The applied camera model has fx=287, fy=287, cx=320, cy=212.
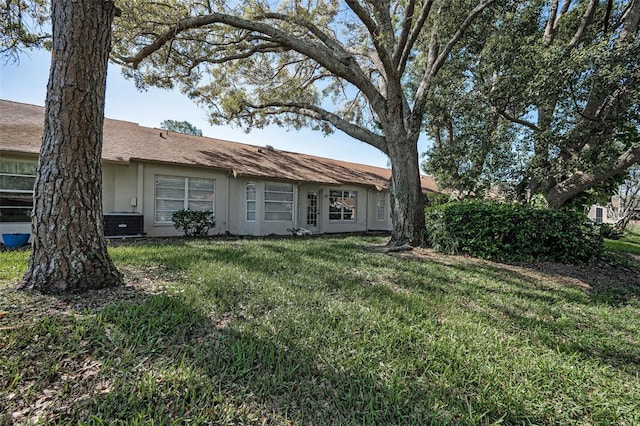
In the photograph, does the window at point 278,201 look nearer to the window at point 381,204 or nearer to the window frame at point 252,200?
the window frame at point 252,200

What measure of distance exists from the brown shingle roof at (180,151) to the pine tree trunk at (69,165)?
631 cm

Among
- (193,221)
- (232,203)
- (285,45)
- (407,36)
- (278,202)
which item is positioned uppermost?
(407,36)

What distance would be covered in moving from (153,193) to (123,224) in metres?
1.51

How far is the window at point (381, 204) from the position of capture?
17.5m

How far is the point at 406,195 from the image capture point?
908 cm

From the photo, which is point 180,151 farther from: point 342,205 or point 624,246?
point 624,246

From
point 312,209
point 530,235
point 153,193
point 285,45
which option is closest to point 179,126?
point 312,209

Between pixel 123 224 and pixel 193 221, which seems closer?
pixel 123 224

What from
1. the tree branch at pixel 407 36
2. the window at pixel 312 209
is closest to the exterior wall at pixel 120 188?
the window at pixel 312 209

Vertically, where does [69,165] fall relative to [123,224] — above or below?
above

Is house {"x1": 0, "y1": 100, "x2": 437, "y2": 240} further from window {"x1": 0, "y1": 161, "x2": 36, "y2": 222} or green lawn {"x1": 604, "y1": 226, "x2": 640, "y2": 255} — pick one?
green lawn {"x1": 604, "y1": 226, "x2": 640, "y2": 255}

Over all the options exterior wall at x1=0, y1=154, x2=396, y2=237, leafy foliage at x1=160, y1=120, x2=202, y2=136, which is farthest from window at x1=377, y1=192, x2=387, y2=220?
leafy foliage at x1=160, y1=120, x2=202, y2=136

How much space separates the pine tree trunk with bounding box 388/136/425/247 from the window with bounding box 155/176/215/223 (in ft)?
24.1

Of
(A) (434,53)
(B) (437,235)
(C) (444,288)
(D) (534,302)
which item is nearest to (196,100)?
(A) (434,53)
